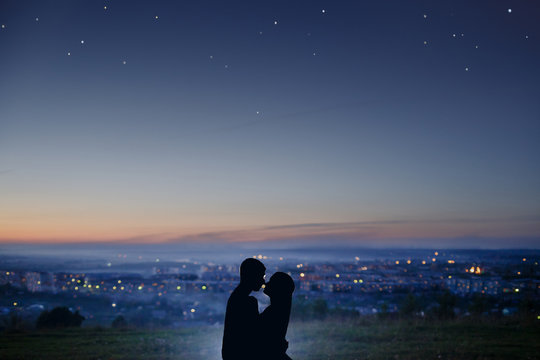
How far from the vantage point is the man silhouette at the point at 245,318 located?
384 centimetres

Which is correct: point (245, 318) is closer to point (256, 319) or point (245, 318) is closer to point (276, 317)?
point (256, 319)

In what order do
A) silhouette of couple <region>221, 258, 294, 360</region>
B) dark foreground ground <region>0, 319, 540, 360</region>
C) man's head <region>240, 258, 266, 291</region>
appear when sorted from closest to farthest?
silhouette of couple <region>221, 258, 294, 360</region>
man's head <region>240, 258, 266, 291</region>
dark foreground ground <region>0, 319, 540, 360</region>

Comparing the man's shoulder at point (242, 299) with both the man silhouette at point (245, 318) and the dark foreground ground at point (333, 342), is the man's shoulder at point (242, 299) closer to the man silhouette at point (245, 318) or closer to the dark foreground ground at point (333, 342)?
the man silhouette at point (245, 318)

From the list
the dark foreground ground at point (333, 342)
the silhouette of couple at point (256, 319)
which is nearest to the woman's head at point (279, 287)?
the silhouette of couple at point (256, 319)

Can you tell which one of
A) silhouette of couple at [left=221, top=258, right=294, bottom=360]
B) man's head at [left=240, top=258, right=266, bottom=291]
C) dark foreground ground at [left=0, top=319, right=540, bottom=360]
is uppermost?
man's head at [left=240, top=258, right=266, bottom=291]

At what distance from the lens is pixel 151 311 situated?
2289 cm

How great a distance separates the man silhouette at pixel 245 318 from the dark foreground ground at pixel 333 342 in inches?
342

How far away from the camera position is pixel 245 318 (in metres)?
3.86

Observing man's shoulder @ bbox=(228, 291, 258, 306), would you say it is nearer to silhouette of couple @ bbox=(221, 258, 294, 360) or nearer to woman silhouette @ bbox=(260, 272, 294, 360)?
silhouette of couple @ bbox=(221, 258, 294, 360)

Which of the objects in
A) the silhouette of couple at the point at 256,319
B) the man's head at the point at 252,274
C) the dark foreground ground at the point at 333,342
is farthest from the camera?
the dark foreground ground at the point at 333,342

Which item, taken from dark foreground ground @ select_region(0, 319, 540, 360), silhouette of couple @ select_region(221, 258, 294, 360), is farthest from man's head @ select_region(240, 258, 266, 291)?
dark foreground ground @ select_region(0, 319, 540, 360)

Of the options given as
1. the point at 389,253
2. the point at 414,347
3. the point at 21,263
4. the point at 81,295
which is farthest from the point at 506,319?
the point at 21,263

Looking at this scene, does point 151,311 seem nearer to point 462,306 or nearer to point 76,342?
point 76,342

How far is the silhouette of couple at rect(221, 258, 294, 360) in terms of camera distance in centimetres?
384
